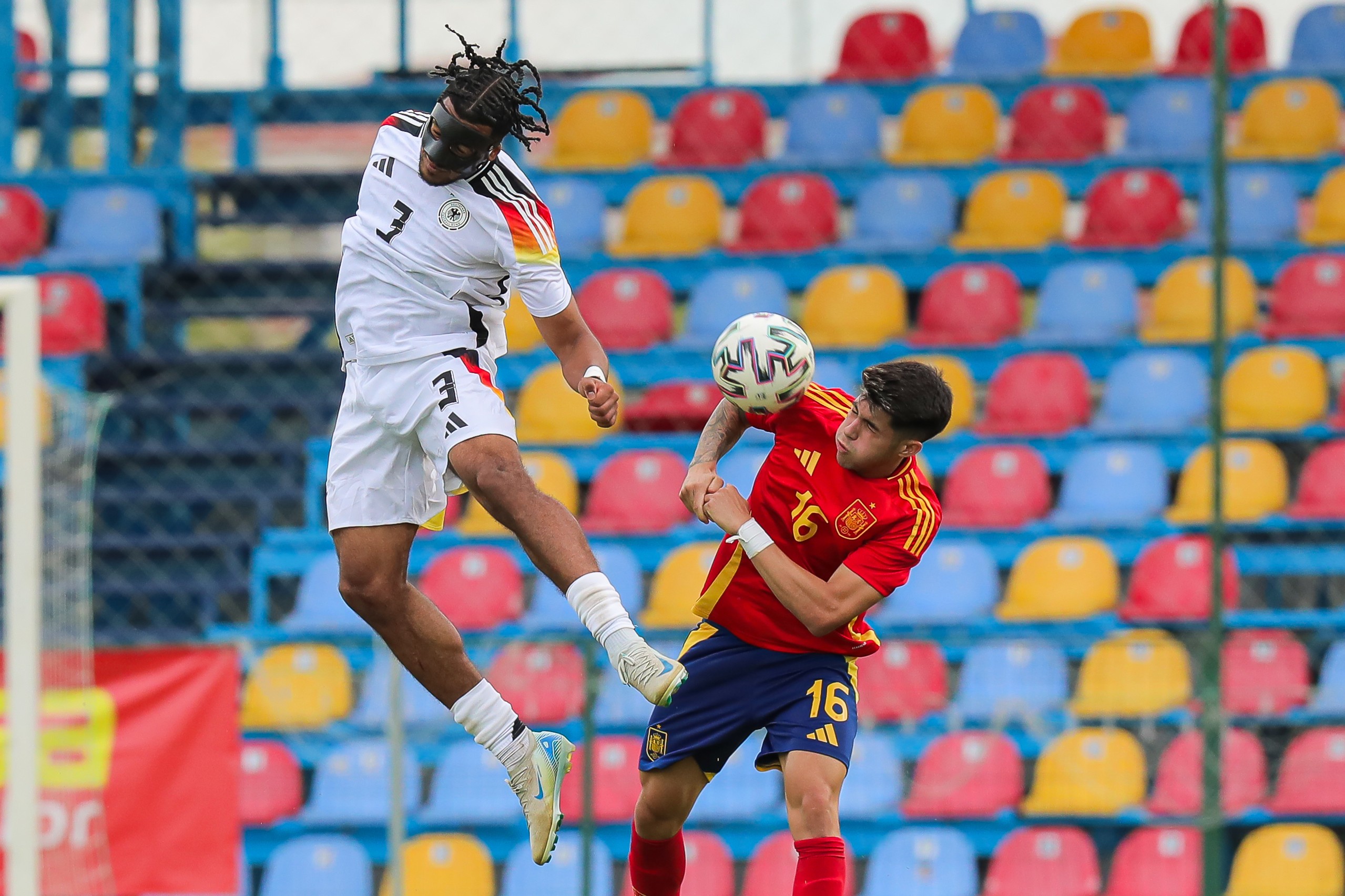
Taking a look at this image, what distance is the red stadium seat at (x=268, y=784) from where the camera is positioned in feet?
25.2

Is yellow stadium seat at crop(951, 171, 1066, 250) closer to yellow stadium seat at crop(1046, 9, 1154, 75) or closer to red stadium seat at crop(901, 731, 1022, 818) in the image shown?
yellow stadium seat at crop(1046, 9, 1154, 75)

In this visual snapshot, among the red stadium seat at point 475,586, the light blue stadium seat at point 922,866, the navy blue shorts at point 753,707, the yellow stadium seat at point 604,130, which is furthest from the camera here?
the yellow stadium seat at point 604,130

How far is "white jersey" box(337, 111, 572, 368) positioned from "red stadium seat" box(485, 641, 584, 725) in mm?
3171

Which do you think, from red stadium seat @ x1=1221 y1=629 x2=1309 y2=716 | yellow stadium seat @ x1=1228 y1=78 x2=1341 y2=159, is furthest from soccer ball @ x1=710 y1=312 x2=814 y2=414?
yellow stadium seat @ x1=1228 y1=78 x2=1341 y2=159

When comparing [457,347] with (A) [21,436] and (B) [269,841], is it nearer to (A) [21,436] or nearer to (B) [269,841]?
(A) [21,436]

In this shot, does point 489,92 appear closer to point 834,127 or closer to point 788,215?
point 788,215

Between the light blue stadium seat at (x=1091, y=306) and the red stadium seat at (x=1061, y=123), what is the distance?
48.4 inches

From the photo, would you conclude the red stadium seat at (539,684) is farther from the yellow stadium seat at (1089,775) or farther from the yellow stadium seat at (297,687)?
the yellow stadium seat at (1089,775)

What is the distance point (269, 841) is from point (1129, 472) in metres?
4.44

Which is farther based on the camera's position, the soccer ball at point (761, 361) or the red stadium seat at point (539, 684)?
the red stadium seat at point (539, 684)

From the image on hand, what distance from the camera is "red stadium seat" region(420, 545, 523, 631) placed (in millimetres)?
8383

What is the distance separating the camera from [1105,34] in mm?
11453

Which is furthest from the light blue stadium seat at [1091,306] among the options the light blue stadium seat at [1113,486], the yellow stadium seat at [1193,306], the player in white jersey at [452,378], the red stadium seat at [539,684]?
the player in white jersey at [452,378]

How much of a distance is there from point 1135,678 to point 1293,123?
15.0 feet
